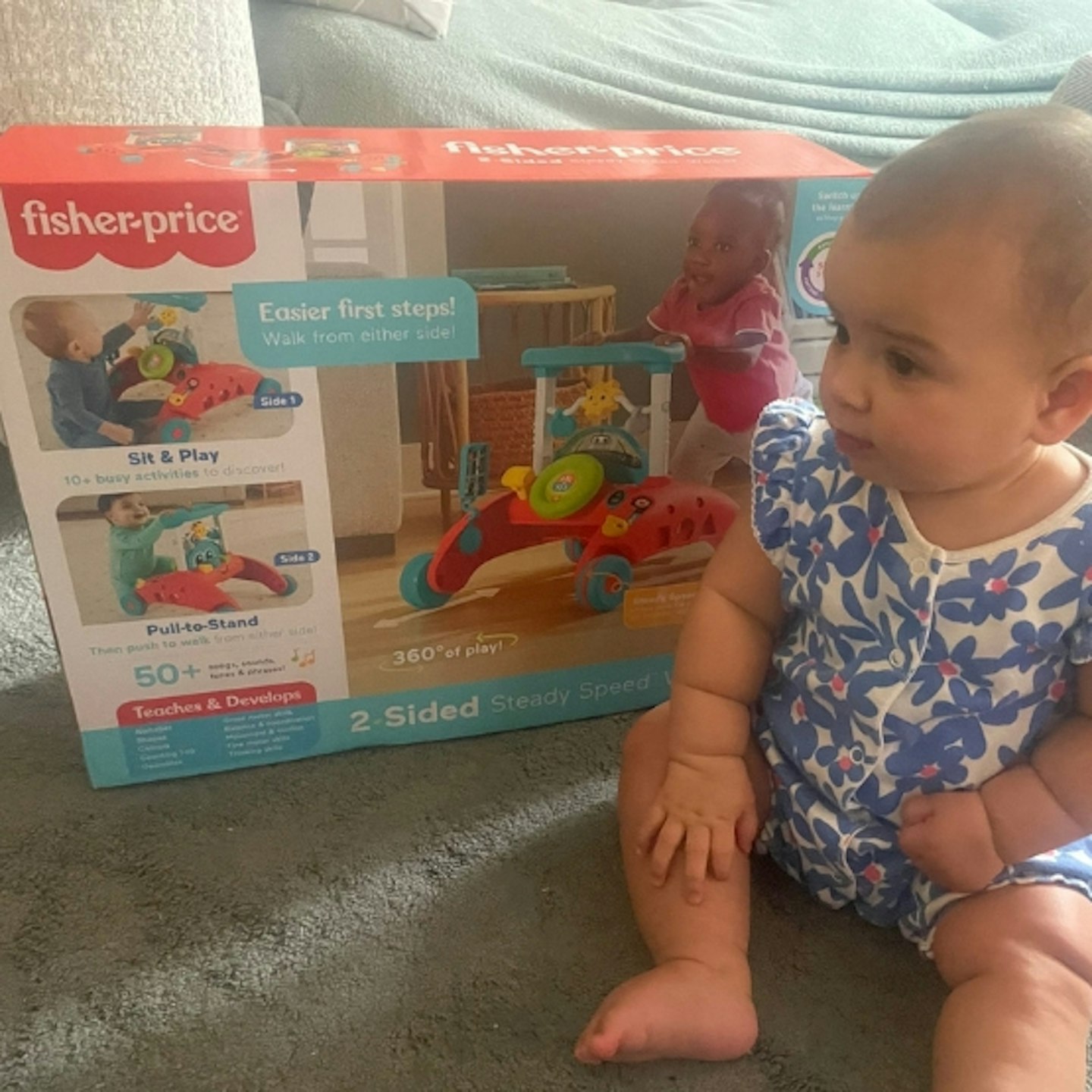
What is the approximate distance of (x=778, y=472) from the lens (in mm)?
583

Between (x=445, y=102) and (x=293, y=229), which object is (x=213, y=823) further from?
(x=445, y=102)

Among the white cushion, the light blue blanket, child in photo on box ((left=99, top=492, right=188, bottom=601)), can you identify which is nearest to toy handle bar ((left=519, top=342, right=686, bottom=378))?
child in photo on box ((left=99, top=492, right=188, bottom=601))

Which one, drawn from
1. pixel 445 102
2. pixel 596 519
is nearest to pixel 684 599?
pixel 596 519

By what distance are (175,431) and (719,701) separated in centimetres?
33

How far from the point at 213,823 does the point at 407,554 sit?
20 cm

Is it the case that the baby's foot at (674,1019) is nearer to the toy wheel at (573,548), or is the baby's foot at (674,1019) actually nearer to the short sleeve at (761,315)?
the toy wheel at (573,548)

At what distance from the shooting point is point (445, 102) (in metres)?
1.00

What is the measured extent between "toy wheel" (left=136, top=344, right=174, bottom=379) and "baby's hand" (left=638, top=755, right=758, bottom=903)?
1.14ft

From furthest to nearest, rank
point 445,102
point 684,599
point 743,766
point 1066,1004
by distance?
point 445,102, point 684,599, point 743,766, point 1066,1004

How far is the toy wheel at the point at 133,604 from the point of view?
0.62m

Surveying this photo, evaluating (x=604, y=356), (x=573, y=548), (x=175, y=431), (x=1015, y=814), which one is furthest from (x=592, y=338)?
(x=1015, y=814)

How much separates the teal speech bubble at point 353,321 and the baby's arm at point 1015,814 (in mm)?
355

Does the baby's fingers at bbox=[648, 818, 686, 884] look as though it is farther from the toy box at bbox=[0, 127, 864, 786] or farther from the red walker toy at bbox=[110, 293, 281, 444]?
the red walker toy at bbox=[110, 293, 281, 444]

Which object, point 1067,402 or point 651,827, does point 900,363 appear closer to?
point 1067,402
